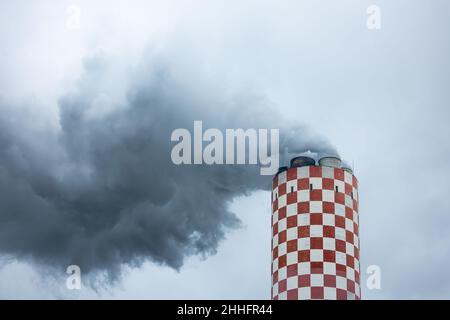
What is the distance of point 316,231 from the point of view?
2172 centimetres

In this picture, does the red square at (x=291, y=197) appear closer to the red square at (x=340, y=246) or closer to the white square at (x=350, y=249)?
the red square at (x=340, y=246)

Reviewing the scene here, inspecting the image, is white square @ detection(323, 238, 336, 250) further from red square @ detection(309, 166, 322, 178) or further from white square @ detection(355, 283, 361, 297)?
red square @ detection(309, 166, 322, 178)

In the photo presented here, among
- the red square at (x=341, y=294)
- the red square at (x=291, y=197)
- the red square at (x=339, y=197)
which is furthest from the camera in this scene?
the red square at (x=291, y=197)

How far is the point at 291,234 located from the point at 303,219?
0.42m

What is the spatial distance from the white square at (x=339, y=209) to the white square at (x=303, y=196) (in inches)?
26.0

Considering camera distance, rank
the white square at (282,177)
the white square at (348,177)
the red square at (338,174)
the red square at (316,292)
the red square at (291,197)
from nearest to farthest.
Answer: the red square at (316,292) → the red square at (291,197) → the red square at (338,174) → the white square at (348,177) → the white square at (282,177)

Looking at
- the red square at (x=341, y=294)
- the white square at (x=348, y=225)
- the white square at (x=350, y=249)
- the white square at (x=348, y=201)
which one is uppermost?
the white square at (x=348, y=201)

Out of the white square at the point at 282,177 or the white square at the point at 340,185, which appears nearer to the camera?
the white square at the point at 340,185

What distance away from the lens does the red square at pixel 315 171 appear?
22.2m

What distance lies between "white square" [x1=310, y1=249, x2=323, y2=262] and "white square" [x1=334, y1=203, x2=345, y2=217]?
97cm

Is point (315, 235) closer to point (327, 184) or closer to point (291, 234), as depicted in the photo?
point (291, 234)

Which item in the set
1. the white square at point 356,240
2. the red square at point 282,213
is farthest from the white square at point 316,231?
the white square at point 356,240
